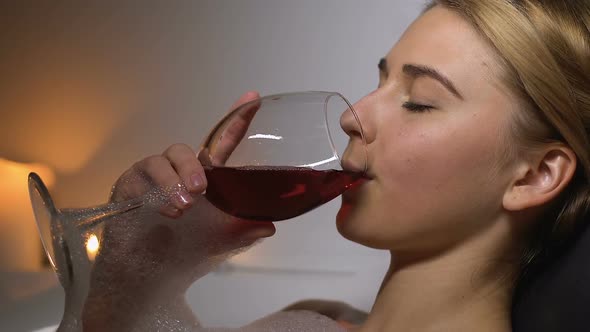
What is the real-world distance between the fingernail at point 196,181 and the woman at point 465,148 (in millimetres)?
34

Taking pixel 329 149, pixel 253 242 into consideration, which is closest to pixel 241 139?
pixel 329 149

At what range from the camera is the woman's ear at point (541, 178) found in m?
1.05

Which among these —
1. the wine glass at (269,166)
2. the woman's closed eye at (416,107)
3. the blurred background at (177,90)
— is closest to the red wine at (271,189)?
the wine glass at (269,166)

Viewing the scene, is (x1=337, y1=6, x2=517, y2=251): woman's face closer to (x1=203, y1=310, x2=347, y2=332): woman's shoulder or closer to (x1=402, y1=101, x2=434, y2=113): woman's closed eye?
(x1=402, y1=101, x2=434, y2=113): woman's closed eye

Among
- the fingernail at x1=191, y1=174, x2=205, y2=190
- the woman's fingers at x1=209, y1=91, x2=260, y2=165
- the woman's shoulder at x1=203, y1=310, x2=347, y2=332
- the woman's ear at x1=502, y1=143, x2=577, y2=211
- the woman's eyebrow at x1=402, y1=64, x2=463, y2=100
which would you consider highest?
the woman's eyebrow at x1=402, y1=64, x2=463, y2=100

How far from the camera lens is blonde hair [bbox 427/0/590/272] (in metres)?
1.02

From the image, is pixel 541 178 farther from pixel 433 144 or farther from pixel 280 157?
pixel 280 157

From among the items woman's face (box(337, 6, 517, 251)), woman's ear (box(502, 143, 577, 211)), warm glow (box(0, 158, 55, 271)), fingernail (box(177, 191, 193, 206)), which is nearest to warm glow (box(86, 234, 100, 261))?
fingernail (box(177, 191, 193, 206))

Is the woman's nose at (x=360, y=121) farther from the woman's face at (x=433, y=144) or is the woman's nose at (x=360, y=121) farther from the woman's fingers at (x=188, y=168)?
the woman's fingers at (x=188, y=168)

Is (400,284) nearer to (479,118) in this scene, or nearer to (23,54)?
(479,118)

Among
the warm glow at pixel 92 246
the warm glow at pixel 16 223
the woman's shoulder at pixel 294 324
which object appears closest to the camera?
the warm glow at pixel 92 246

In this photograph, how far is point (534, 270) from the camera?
1.16 m

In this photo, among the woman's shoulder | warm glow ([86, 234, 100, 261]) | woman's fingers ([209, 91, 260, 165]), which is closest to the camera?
warm glow ([86, 234, 100, 261])

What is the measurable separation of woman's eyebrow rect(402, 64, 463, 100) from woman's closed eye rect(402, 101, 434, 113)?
0.13 ft
